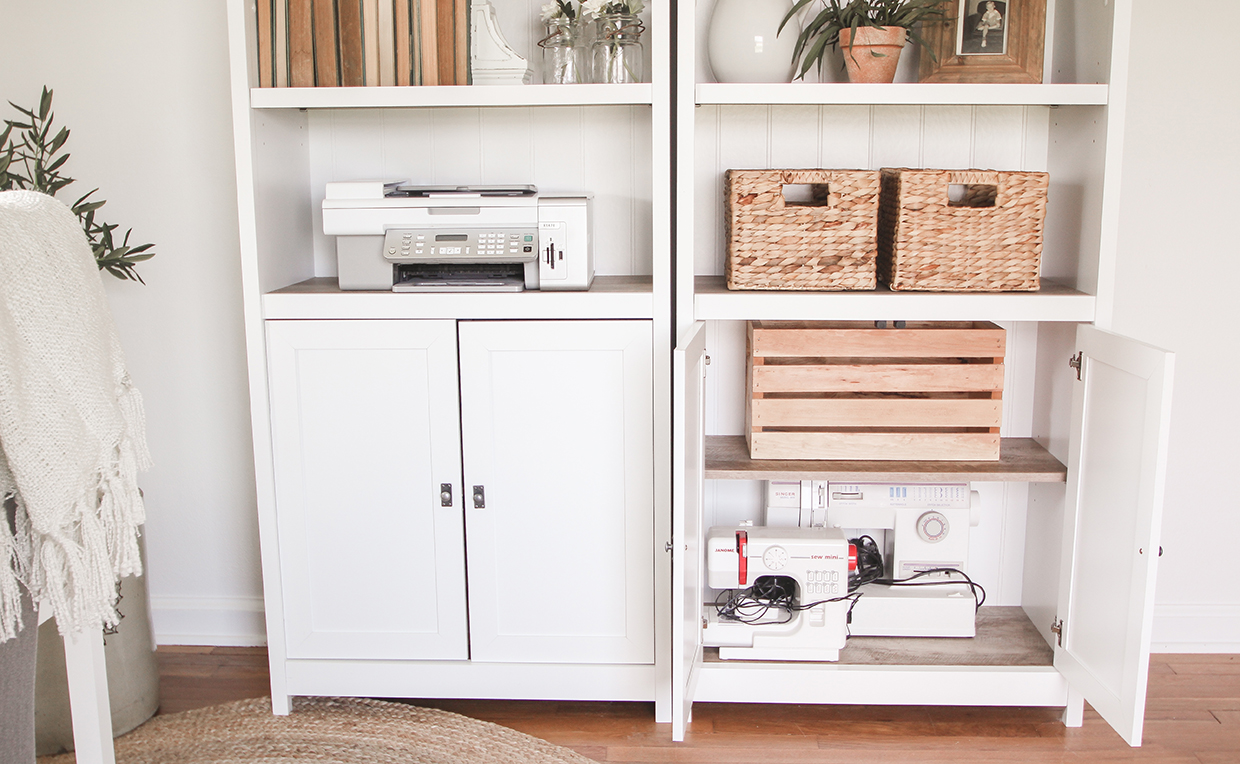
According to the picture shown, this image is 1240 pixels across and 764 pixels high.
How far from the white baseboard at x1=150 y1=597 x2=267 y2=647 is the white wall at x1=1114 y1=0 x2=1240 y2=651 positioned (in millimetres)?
2318

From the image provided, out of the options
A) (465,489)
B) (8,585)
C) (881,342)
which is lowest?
(465,489)

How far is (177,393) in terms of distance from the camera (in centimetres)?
253

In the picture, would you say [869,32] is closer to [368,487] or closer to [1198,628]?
[368,487]

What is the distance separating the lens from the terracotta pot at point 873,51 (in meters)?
2.03

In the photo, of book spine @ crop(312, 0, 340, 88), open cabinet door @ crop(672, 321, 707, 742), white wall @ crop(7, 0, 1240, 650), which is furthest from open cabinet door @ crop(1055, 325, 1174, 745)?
book spine @ crop(312, 0, 340, 88)

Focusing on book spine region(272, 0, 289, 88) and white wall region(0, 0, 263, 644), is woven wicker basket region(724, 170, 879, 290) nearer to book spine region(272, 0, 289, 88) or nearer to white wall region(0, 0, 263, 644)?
book spine region(272, 0, 289, 88)

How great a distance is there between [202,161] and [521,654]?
142 cm

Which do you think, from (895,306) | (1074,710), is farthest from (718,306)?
(1074,710)

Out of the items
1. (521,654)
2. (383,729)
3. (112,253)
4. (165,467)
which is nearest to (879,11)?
(521,654)

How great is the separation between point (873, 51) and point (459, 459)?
1213 mm

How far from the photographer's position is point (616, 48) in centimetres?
207

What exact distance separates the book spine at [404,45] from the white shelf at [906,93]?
599 millimetres

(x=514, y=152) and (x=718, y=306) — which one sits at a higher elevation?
(x=514, y=152)

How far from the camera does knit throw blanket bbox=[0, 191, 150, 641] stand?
113 centimetres
